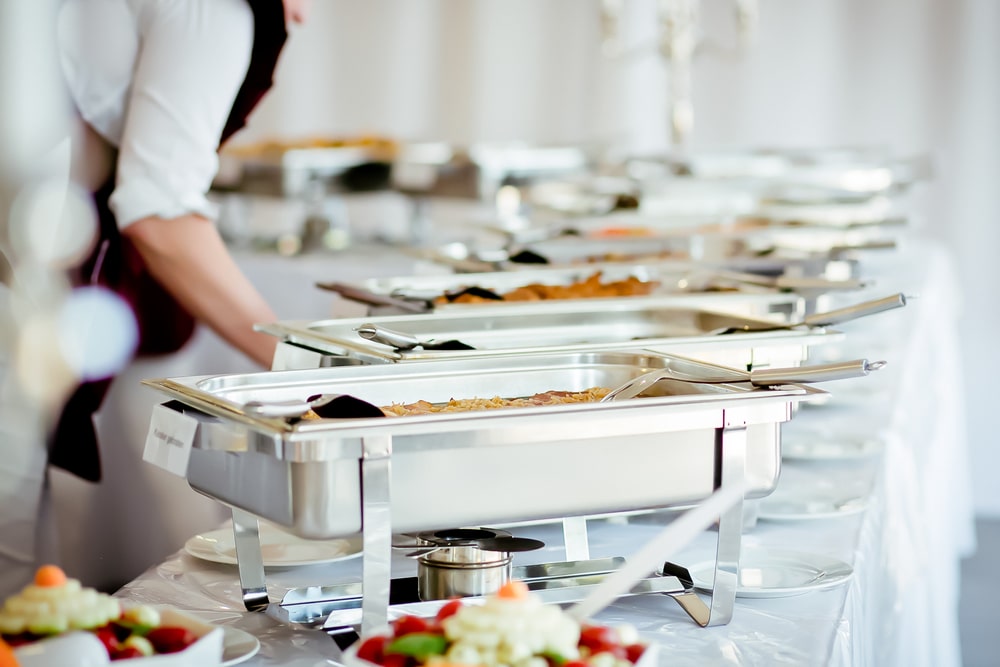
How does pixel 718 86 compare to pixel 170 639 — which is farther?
pixel 718 86

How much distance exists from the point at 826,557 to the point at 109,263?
92 cm

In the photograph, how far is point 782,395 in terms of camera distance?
0.71m

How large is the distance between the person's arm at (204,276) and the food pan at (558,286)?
10cm

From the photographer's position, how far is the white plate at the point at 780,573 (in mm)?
762

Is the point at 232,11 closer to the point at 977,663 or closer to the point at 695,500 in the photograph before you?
the point at 695,500

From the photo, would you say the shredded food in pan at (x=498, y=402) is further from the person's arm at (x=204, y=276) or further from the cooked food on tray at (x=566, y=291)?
the person's arm at (x=204, y=276)

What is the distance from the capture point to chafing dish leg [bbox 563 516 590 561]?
86 centimetres

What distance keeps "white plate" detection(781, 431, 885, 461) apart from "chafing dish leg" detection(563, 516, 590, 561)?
31cm

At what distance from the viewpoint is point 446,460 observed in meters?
0.64

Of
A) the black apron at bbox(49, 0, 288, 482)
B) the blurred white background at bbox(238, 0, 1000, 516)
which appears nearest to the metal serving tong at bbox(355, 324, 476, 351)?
the black apron at bbox(49, 0, 288, 482)

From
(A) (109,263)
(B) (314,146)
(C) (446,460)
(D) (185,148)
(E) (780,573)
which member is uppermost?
(B) (314,146)

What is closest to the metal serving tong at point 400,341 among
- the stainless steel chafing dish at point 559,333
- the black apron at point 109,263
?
the stainless steel chafing dish at point 559,333

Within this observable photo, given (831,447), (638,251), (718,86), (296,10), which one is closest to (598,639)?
(831,447)

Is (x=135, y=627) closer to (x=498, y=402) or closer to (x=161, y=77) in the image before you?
(x=498, y=402)
